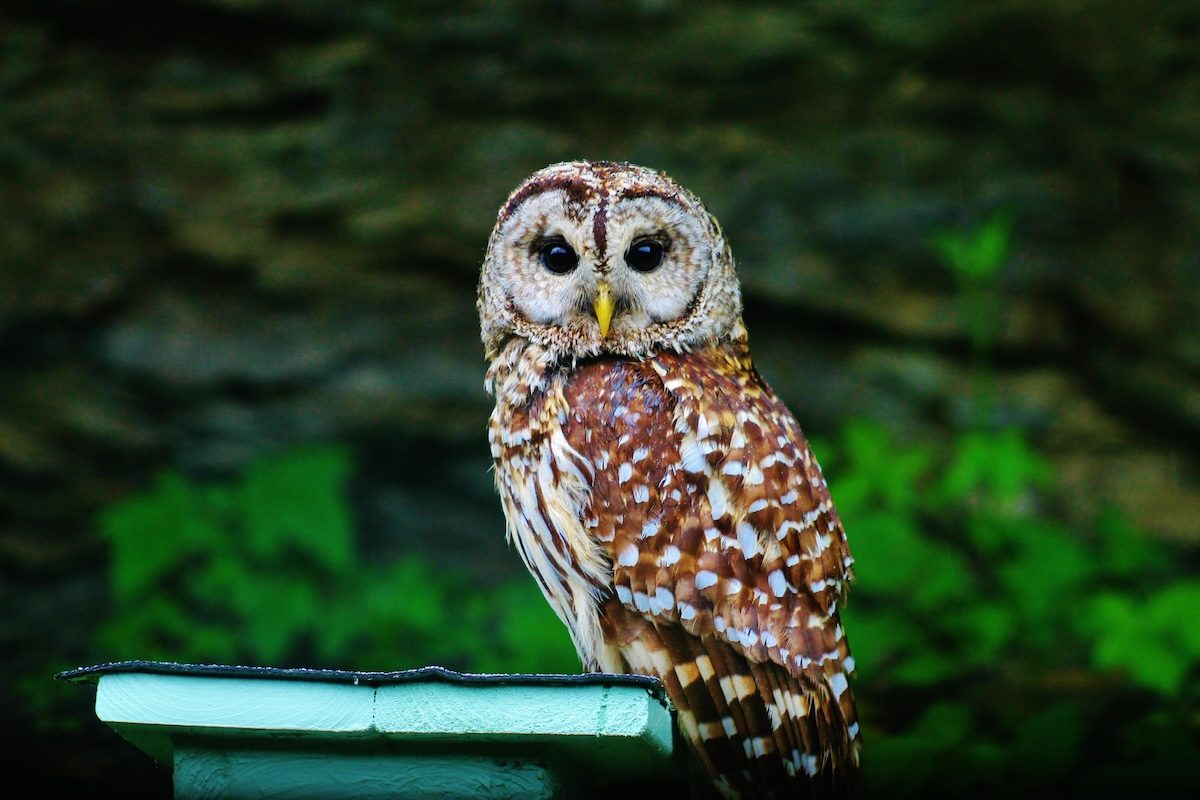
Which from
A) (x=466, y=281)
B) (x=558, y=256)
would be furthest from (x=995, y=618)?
(x=558, y=256)

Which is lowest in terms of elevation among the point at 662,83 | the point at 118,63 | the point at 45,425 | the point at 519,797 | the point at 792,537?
the point at 519,797

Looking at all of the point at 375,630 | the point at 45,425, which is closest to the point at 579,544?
the point at 375,630

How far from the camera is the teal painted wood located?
190cm

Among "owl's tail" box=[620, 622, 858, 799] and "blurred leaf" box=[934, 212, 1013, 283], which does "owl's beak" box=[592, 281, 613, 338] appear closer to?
"owl's tail" box=[620, 622, 858, 799]

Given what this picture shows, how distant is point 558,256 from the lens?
2.62 metres

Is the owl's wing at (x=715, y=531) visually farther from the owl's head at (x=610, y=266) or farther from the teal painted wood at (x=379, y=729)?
the teal painted wood at (x=379, y=729)

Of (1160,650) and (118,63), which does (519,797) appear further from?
(118,63)

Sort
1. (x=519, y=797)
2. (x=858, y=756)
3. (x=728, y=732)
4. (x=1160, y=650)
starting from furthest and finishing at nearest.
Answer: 1. (x=1160, y=650)
2. (x=858, y=756)
3. (x=728, y=732)
4. (x=519, y=797)

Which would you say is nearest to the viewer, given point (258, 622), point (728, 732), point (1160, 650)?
point (728, 732)

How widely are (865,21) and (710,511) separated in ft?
9.84

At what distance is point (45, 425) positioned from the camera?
16.3 feet

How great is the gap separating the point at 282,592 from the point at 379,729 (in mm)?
2989

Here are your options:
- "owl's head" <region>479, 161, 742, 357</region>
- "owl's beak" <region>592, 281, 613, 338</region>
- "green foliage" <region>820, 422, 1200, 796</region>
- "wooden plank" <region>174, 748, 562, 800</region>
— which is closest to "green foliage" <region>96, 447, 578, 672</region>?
"green foliage" <region>820, 422, 1200, 796</region>

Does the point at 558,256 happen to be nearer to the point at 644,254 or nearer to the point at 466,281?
the point at 644,254
